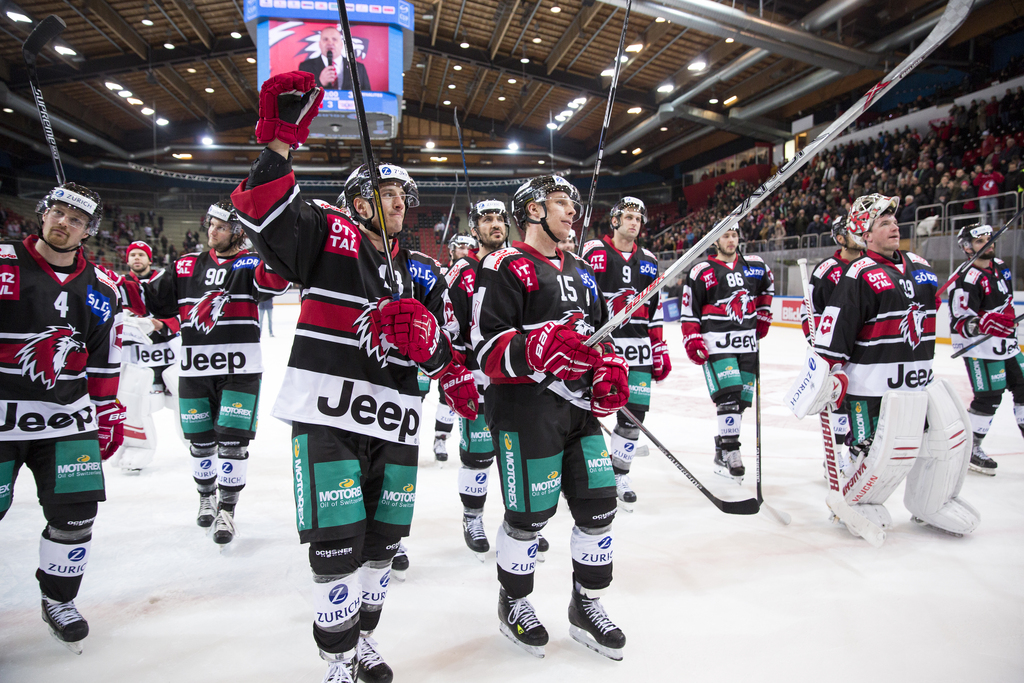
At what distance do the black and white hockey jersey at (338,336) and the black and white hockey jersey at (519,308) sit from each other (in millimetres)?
337

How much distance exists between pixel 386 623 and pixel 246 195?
76.3 inches

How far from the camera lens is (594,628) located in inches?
97.6

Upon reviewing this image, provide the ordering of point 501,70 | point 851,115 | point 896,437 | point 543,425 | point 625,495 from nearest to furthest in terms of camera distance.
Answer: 1. point 851,115
2. point 543,425
3. point 896,437
4. point 625,495
5. point 501,70

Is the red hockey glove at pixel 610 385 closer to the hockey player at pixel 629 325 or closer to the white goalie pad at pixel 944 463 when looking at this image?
the hockey player at pixel 629 325

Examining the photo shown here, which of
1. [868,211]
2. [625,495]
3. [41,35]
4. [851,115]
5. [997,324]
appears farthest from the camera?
[997,324]

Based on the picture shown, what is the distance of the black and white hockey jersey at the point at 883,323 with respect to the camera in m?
3.43

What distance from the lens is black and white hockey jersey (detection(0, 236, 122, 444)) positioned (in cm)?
245

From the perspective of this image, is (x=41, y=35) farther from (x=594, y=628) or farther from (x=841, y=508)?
(x=841, y=508)

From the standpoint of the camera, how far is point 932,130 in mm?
15250

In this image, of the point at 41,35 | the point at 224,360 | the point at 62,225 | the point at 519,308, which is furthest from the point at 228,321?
the point at 519,308

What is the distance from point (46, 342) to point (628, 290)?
133 inches

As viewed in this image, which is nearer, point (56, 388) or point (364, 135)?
point (364, 135)

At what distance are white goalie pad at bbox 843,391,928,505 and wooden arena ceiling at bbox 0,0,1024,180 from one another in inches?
471

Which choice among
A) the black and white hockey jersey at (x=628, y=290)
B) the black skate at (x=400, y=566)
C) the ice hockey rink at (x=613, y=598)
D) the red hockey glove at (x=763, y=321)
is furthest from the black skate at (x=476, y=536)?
the red hockey glove at (x=763, y=321)
